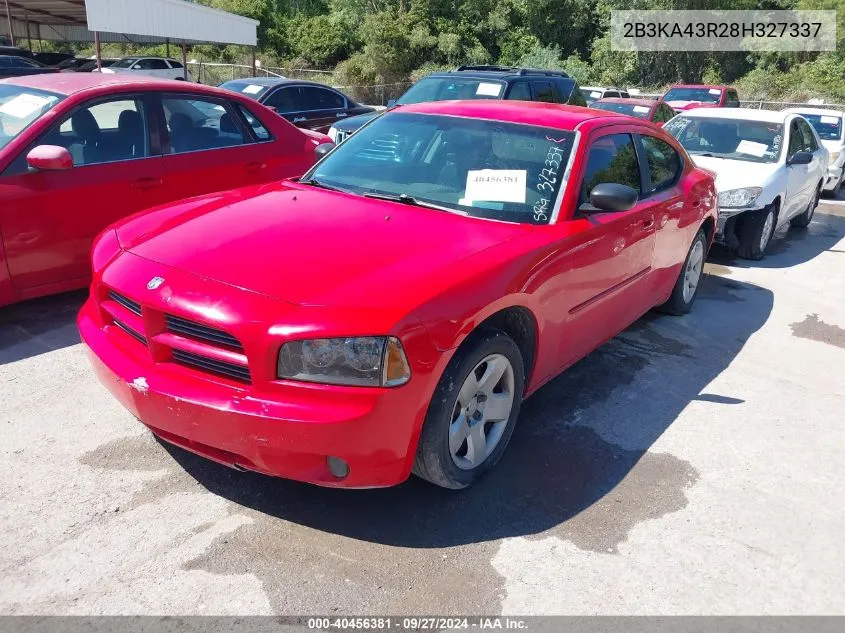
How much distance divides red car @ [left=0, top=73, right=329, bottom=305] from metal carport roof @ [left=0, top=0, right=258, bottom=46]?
57.1 feet

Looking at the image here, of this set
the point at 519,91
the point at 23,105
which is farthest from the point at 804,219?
the point at 23,105

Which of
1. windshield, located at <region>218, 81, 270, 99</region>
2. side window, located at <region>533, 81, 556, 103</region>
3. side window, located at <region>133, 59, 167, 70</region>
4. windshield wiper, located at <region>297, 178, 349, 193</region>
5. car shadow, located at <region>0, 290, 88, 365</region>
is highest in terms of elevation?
windshield wiper, located at <region>297, 178, 349, 193</region>

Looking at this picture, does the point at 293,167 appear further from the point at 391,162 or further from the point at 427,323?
the point at 427,323

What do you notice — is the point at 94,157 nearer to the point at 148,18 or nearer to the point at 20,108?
the point at 20,108

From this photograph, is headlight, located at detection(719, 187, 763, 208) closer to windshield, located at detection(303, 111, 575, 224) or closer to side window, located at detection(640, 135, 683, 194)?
side window, located at detection(640, 135, 683, 194)

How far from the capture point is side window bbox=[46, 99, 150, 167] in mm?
5059

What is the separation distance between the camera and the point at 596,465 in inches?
144

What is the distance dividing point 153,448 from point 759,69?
4018 centimetres

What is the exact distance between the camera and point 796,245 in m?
9.11

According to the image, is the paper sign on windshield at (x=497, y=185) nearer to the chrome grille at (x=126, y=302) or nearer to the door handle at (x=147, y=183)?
the chrome grille at (x=126, y=302)

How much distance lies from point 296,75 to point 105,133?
35754 millimetres

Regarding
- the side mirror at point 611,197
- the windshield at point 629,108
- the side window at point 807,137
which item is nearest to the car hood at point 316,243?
the side mirror at point 611,197

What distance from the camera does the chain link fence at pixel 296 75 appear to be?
33.3 m

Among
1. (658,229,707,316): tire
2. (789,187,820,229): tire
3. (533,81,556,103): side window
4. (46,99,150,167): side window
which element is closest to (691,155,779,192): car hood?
(658,229,707,316): tire
